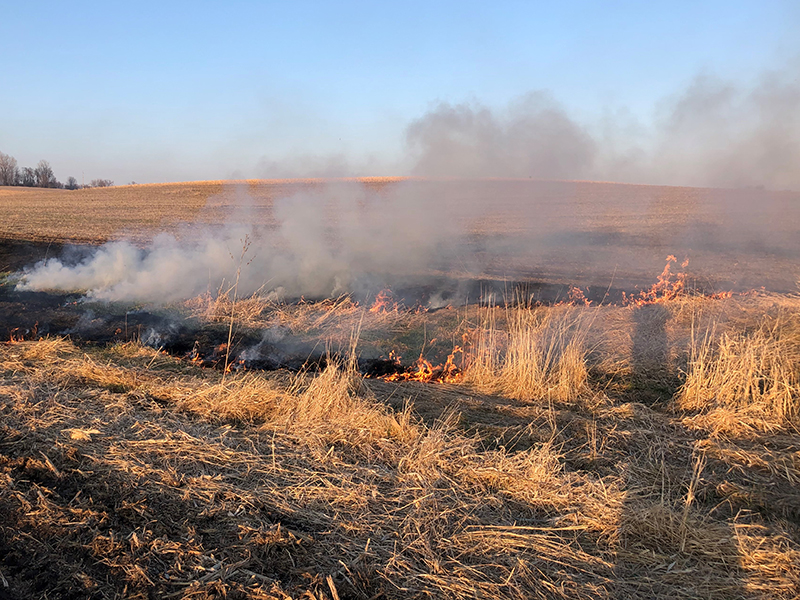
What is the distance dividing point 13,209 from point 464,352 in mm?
30799

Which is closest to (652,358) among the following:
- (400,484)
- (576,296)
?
(576,296)

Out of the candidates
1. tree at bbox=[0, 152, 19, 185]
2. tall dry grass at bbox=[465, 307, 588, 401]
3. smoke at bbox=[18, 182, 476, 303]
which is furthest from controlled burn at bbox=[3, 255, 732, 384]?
tree at bbox=[0, 152, 19, 185]

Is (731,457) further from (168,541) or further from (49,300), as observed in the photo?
(49,300)

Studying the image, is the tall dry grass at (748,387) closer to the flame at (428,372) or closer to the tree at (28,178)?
the flame at (428,372)

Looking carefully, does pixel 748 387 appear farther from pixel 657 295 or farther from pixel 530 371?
pixel 657 295

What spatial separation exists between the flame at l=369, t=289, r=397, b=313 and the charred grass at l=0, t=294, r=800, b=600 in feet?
10.3

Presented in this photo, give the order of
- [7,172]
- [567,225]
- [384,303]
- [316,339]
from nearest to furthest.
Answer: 1. [316,339]
2. [384,303]
3. [567,225]
4. [7,172]

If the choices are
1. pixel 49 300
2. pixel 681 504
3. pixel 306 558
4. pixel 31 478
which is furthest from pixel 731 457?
pixel 49 300

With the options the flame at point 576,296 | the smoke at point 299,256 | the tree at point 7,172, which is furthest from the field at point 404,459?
the tree at point 7,172

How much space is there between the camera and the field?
225 cm

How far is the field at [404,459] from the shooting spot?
2252 mm

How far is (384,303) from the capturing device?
9047 mm

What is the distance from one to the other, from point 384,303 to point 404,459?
5925 millimetres

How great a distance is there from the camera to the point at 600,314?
7680 mm
